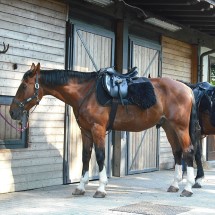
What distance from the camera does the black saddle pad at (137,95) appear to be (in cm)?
695

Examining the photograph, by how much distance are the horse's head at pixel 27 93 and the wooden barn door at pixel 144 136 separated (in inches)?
141

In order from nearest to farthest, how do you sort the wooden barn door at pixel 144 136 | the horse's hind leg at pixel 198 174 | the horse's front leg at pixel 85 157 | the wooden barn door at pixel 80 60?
the horse's front leg at pixel 85 157 < the horse's hind leg at pixel 198 174 < the wooden barn door at pixel 80 60 < the wooden barn door at pixel 144 136

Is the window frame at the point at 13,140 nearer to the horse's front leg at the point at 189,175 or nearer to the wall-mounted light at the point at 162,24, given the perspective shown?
the horse's front leg at the point at 189,175

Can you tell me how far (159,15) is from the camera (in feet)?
34.4

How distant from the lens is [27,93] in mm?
6598

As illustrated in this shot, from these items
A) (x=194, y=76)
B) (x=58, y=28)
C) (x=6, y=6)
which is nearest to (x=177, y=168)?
(x=58, y=28)

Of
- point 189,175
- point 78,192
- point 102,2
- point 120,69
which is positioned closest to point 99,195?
point 78,192

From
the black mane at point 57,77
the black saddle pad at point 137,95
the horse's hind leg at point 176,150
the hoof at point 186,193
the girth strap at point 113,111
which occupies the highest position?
the black mane at point 57,77

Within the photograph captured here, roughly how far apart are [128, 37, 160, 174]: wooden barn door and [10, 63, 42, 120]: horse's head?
11.7ft

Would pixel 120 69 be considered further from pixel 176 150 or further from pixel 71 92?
pixel 71 92

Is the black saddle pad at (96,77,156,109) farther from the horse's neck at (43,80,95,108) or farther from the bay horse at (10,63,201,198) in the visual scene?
the horse's neck at (43,80,95,108)

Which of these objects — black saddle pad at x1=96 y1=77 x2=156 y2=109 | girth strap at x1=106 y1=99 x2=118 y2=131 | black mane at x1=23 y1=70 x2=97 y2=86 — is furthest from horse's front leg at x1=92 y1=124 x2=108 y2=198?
black mane at x1=23 y1=70 x2=97 y2=86

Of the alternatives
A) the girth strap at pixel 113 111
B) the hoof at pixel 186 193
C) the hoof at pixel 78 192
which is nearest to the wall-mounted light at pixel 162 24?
the girth strap at pixel 113 111

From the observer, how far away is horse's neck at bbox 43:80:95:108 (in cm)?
684
